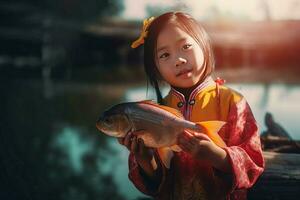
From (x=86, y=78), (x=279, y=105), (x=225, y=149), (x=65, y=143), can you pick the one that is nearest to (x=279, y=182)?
(x=225, y=149)

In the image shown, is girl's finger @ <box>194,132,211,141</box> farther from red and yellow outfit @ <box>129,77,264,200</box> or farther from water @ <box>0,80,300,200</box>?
water @ <box>0,80,300,200</box>

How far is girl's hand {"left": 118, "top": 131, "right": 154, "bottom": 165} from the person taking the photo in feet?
4.77

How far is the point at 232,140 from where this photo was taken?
1464mm

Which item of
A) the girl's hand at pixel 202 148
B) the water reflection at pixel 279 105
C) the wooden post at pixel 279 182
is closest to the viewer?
the girl's hand at pixel 202 148

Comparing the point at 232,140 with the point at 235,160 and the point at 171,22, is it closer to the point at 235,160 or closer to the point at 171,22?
the point at 235,160

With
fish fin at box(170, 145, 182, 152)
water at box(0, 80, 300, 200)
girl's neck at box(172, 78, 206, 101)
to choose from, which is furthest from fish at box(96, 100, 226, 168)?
water at box(0, 80, 300, 200)

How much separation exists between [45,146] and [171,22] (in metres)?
3.74

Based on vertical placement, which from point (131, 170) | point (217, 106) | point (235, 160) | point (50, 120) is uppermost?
point (217, 106)

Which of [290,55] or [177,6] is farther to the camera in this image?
[290,55]

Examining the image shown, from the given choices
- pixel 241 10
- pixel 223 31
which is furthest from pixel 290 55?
pixel 241 10

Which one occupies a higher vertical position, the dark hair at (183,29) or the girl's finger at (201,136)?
the dark hair at (183,29)

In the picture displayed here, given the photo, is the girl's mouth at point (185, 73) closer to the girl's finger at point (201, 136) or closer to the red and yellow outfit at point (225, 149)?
the red and yellow outfit at point (225, 149)

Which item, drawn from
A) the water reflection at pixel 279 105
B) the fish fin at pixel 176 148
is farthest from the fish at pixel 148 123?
the water reflection at pixel 279 105

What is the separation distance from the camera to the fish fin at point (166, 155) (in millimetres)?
1483
